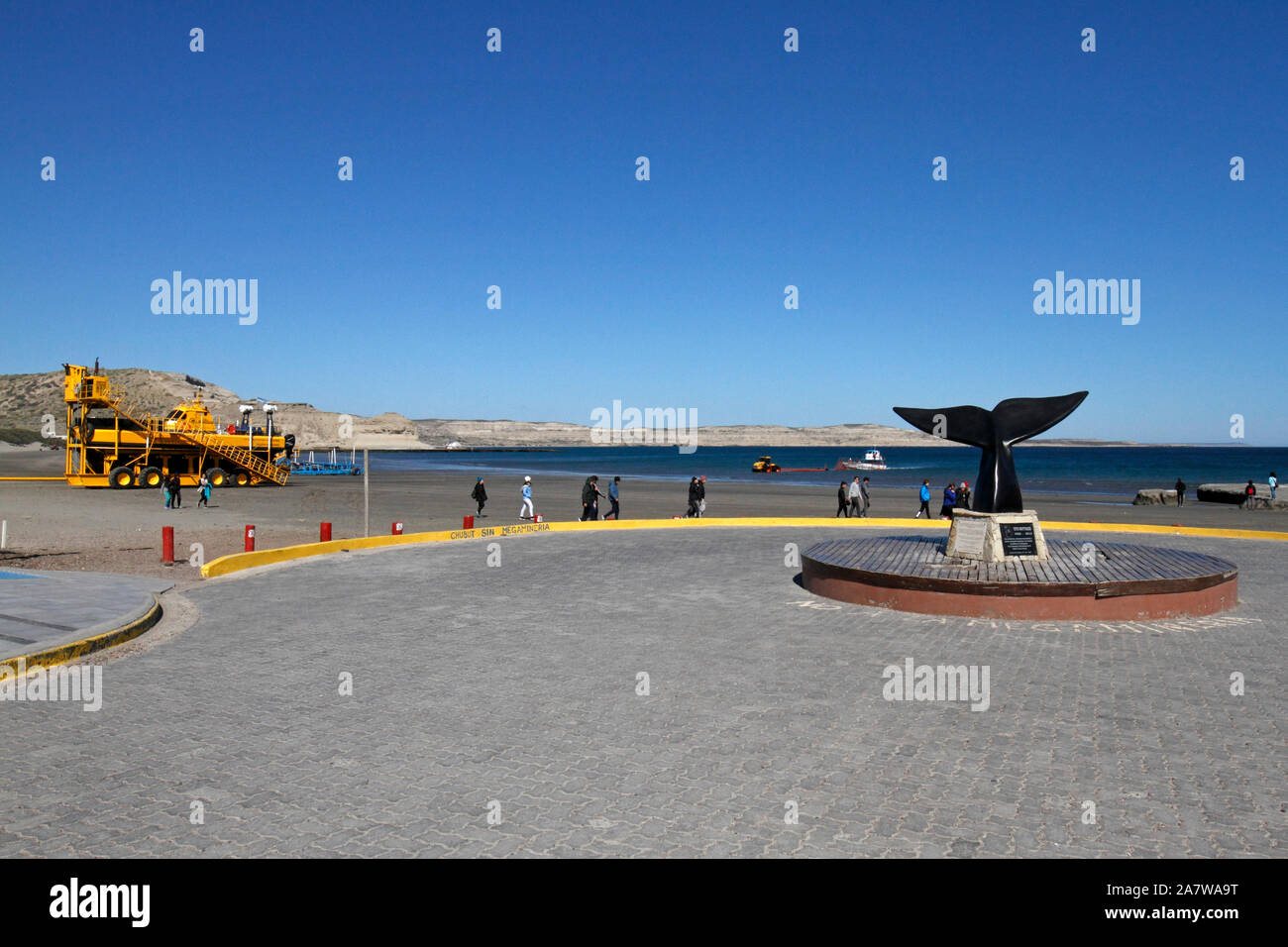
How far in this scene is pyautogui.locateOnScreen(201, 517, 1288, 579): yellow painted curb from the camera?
17453 mm

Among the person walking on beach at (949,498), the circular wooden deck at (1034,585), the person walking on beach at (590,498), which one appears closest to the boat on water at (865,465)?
the person walking on beach at (949,498)

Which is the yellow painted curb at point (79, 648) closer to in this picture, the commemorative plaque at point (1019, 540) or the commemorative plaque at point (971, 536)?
the commemorative plaque at point (971, 536)

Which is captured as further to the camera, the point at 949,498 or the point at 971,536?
the point at 949,498

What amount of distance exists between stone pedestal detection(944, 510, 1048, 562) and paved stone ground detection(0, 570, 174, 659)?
1287 cm

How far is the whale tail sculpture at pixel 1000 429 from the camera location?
15.4 meters

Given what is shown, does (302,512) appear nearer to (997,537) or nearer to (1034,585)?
(997,537)

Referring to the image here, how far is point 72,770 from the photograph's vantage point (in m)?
6.20

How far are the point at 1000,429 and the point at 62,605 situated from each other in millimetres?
15297

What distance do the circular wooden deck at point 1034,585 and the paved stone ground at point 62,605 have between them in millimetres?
10284

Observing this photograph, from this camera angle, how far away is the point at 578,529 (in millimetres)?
25078

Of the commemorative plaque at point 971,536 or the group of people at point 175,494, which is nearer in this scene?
the commemorative plaque at point 971,536

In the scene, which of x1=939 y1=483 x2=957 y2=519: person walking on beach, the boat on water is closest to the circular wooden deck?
x1=939 y1=483 x2=957 y2=519: person walking on beach

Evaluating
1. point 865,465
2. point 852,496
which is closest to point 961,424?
point 852,496
